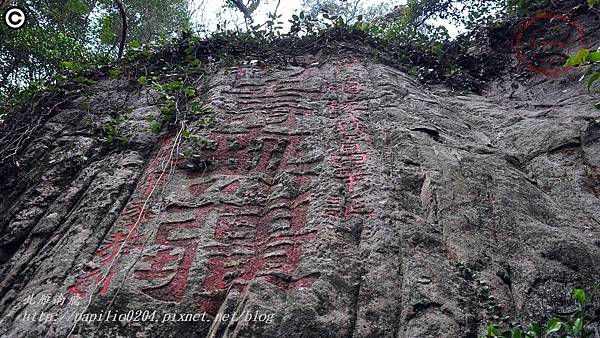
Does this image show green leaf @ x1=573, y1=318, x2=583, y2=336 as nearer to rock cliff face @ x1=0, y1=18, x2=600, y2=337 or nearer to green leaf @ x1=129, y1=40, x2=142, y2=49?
rock cliff face @ x1=0, y1=18, x2=600, y2=337

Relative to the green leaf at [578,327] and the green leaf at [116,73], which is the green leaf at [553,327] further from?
the green leaf at [116,73]

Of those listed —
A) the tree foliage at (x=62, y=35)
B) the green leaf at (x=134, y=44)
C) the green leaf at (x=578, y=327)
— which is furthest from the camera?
the tree foliage at (x=62, y=35)

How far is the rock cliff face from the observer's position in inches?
92.3

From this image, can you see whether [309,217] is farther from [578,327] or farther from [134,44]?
[134,44]

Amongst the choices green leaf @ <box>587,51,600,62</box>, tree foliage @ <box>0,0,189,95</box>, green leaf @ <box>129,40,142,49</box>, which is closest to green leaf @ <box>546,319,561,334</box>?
green leaf @ <box>587,51,600,62</box>

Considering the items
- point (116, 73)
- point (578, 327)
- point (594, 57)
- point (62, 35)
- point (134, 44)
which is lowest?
point (578, 327)

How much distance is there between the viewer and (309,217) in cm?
299

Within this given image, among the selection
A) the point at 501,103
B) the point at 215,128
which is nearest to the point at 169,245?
the point at 215,128

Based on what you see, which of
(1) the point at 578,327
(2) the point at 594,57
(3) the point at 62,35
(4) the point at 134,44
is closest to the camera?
(1) the point at 578,327

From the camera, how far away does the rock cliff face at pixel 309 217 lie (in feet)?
7.69

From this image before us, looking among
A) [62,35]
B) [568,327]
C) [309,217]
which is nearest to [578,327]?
[568,327]

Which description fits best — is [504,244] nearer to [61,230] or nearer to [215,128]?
[215,128]

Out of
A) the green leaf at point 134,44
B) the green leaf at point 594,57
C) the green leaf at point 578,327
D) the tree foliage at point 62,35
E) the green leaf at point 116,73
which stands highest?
the tree foliage at point 62,35

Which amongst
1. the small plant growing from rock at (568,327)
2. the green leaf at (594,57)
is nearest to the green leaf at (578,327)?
the small plant growing from rock at (568,327)
